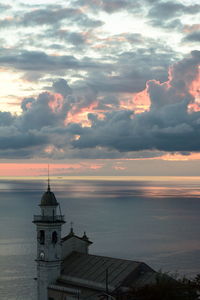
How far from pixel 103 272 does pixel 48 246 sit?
850cm

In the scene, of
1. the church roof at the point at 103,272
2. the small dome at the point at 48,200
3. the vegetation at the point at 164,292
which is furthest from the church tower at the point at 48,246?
the vegetation at the point at 164,292

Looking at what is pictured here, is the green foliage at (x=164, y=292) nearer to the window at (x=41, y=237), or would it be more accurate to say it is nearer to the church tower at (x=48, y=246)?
the church tower at (x=48, y=246)

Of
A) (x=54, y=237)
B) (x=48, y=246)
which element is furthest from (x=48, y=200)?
(x=48, y=246)

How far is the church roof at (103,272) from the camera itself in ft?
177

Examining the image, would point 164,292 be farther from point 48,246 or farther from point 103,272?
point 48,246

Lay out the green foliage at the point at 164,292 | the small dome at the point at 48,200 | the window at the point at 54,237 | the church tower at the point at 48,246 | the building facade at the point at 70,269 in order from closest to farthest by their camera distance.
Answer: the green foliage at the point at 164,292 → the building facade at the point at 70,269 → the church tower at the point at 48,246 → the window at the point at 54,237 → the small dome at the point at 48,200

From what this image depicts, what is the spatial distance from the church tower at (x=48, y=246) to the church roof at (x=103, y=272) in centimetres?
180

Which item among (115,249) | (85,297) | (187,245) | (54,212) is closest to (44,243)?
(54,212)

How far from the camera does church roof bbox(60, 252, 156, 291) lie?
53.8m

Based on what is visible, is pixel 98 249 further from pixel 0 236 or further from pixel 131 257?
pixel 0 236

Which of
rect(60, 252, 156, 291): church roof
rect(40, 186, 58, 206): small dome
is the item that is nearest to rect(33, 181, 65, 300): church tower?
rect(40, 186, 58, 206): small dome

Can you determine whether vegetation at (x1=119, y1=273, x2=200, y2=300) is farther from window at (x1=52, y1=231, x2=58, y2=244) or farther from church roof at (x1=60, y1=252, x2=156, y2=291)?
window at (x1=52, y1=231, x2=58, y2=244)

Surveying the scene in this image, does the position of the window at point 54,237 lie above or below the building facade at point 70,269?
above

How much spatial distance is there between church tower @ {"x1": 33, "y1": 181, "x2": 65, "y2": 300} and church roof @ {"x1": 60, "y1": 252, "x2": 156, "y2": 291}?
1795 mm
